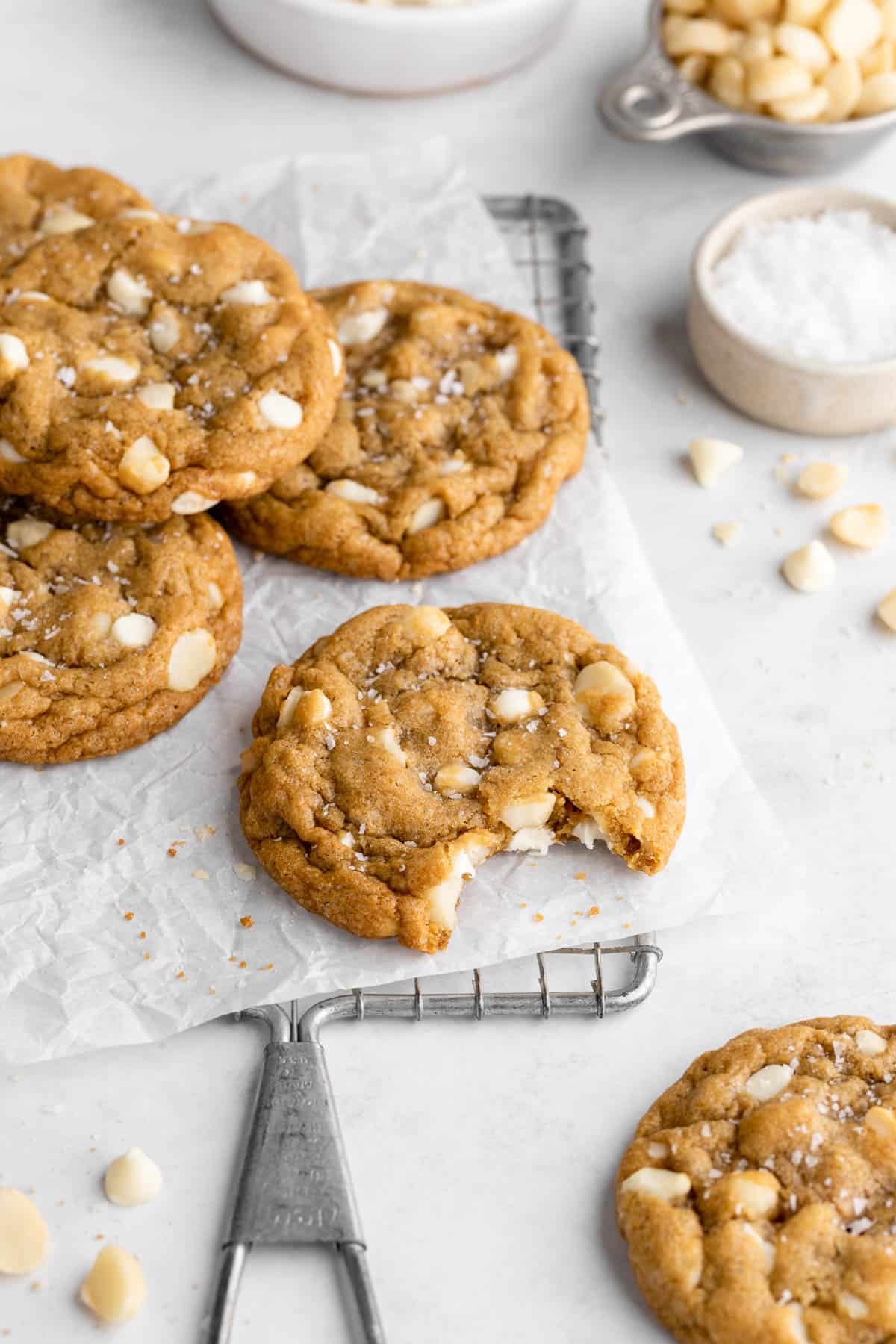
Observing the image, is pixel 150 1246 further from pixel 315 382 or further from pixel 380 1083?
pixel 315 382

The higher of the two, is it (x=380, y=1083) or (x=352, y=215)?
(x=352, y=215)

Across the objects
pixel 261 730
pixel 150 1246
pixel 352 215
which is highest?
pixel 352 215

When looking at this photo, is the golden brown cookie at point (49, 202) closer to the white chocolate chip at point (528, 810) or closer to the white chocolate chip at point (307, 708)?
the white chocolate chip at point (307, 708)

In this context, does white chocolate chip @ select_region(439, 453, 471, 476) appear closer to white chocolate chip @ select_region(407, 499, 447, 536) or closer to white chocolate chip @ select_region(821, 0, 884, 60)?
white chocolate chip @ select_region(407, 499, 447, 536)

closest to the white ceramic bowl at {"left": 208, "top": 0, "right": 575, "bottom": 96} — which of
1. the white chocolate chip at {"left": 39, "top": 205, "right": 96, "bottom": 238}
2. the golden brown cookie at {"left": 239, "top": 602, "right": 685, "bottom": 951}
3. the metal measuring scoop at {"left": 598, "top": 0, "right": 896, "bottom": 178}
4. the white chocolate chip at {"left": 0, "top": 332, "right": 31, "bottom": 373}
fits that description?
the metal measuring scoop at {"left": 598, "top": 0, "right": 896, "bottom": 178}

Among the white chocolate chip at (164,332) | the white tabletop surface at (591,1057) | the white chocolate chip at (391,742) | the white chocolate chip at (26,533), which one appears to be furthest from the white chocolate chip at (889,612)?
the white chocolate chip at (26,533)

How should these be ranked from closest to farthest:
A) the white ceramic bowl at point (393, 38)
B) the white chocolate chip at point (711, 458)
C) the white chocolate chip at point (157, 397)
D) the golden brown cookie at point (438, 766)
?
the golden brown cookie at point (438, 766) < the white chocolate chip at point (157, 397) < the white chocolate chip at point (711, 458) < the white ceramic bowl at point (393, 38)

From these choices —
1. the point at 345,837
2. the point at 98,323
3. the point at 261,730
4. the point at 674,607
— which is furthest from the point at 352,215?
the point at 345,837
